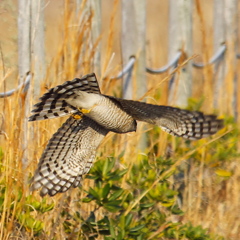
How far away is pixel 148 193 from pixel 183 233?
332 mm

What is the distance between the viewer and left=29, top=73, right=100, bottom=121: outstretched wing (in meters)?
3.03

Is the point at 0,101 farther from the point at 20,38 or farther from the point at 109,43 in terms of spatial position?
the point at 109,43

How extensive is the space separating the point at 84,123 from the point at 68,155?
9.1 inches

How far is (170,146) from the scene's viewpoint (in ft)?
15.7

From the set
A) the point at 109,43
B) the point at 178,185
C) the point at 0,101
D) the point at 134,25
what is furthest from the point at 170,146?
the point at 0,101

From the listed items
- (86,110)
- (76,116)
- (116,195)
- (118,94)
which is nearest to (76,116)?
(76,116)

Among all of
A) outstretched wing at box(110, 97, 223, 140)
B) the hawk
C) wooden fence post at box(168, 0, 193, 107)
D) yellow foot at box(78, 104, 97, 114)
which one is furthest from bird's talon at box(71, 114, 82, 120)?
wooden fence post at box(168, 0, 193, 107)

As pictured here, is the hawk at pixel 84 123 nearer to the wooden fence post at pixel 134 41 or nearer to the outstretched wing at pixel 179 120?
the outstretched wing at pixel 179 120

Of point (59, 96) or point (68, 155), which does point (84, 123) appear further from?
point (59, 96)

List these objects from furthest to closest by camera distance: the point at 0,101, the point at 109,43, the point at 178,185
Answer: the point at 178,185 < the point at 109,43 < the point at 0,101

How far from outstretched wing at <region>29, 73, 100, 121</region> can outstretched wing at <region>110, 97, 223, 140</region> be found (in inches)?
9.6

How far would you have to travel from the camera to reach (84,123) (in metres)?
3.59

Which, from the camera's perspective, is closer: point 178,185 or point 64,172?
point 64,172

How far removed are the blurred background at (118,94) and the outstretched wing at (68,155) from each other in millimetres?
66
